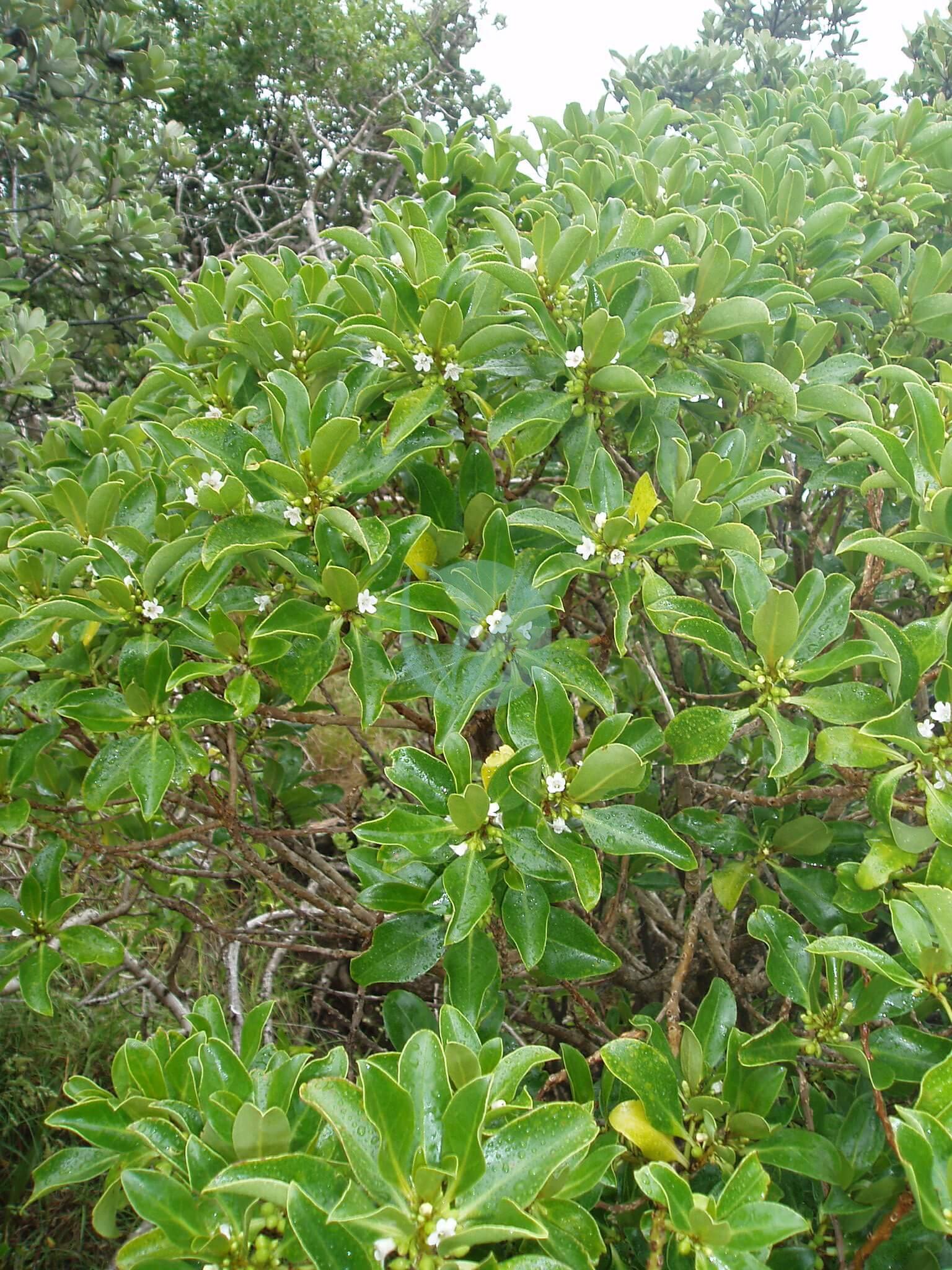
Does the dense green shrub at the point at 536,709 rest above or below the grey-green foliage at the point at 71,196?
below

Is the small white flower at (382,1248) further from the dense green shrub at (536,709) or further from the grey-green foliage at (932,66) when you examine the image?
the grey-green foliage at (932,66)

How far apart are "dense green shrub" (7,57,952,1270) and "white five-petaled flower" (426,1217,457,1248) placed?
0.02 m

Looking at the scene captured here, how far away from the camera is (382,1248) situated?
918 mm

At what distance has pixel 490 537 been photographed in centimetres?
150

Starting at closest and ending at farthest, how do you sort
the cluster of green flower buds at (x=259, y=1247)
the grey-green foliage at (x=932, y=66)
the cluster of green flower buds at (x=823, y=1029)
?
1. the cluster of green flower buds at (x=259, y=1247)
2. the cluster of green flower buds at (x=823, y=1029)
3. the grey-green foliage at (x=932, y=66)

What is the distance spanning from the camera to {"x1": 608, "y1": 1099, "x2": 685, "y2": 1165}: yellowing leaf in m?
1.29

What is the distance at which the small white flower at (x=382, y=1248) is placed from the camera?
36.1 inches

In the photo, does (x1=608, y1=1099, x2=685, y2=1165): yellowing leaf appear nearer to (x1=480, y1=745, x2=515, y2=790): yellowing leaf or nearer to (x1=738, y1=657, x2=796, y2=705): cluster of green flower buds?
(x1=480, y1=745, x2=515, y2=790): yellowing leaf

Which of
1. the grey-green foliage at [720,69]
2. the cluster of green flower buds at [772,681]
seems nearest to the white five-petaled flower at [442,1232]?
the cluster of green flower buds at [772,681]

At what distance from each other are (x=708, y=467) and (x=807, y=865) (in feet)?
2.53

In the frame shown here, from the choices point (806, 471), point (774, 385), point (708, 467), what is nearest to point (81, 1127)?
point (708, 467)

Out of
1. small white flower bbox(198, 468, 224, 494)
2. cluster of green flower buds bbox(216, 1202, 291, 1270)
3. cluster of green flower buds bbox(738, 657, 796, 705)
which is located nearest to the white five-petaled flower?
cluster of green flower buds bbox(216, 1202, 291, 1270)

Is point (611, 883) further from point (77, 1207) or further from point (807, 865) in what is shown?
point (77, 1207)

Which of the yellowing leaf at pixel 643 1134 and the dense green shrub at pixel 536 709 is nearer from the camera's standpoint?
the dense green shrub at pixel 536 709
